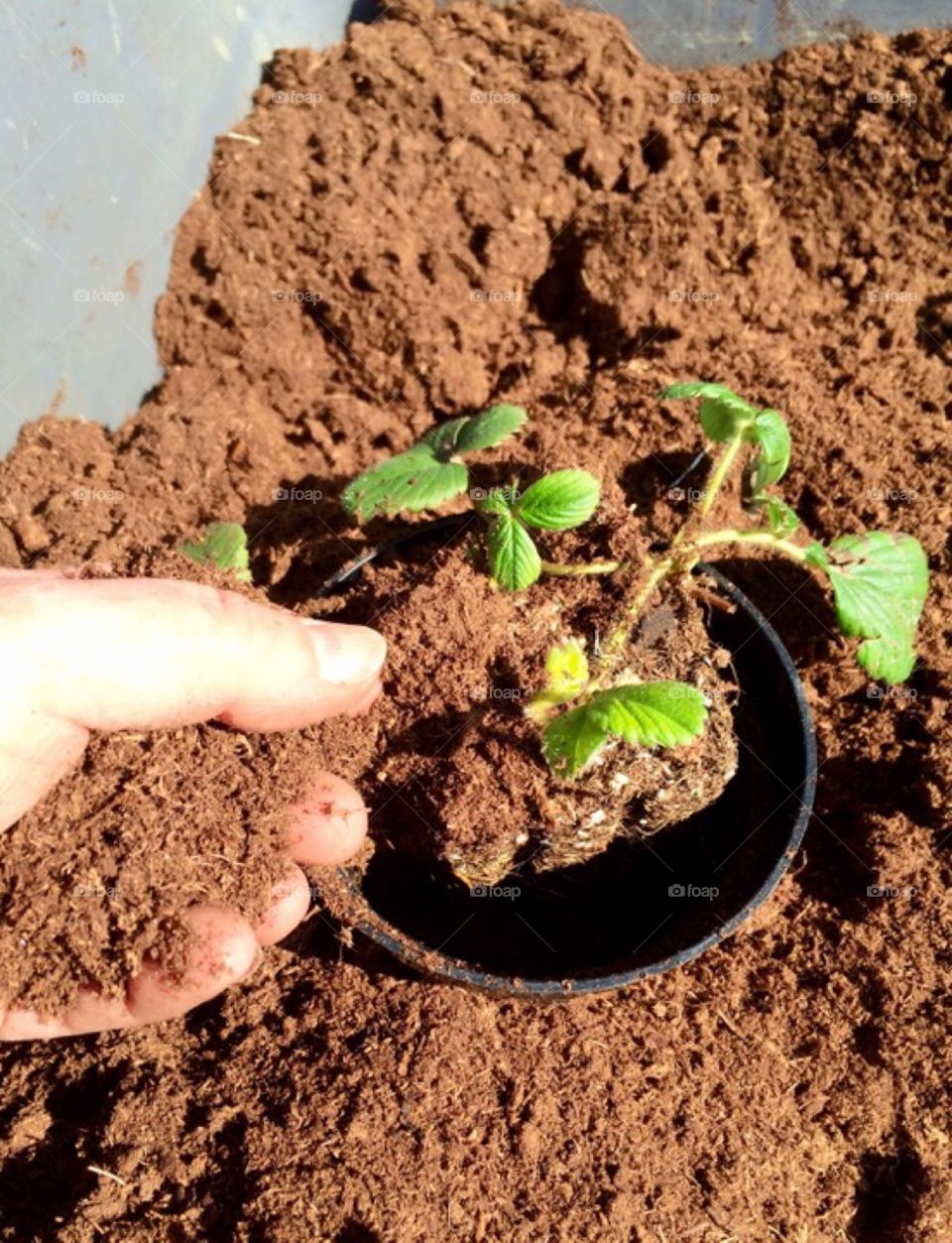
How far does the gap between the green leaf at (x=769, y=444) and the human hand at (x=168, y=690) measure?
0.90 m

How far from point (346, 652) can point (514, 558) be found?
0.38 metres

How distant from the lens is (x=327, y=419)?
279cm

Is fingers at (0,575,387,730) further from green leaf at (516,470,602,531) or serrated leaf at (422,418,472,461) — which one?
serrated leaf at (422,418,472,461)

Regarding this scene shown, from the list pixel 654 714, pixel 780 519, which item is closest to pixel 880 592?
pixel 780 519

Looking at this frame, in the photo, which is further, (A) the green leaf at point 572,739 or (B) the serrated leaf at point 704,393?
(B) the serrated leaf at point 704,393

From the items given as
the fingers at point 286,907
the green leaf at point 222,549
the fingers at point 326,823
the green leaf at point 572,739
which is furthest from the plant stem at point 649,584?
the green leaf at point 222,549

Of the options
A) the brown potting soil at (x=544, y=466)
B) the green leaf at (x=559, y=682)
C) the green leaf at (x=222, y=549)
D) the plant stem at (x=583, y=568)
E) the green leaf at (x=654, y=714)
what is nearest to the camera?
the green leaf at (x=654, y=714)

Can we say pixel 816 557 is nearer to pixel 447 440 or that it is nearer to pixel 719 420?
pixel 719 420

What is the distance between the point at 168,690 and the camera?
1691 millimetres

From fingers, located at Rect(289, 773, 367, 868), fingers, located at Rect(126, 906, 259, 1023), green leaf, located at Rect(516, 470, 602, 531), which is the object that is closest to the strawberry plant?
green leaf, located at Rect(516, 470, 602, 531)

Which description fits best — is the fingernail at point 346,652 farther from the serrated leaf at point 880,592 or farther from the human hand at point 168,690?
the serrated leaf at point 880,592

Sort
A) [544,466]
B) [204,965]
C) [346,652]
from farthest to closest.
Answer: [544,466] → [346,652] → [204,965]

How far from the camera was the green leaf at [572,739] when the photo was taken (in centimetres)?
166

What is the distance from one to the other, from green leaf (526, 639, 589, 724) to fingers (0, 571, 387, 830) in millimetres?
375
